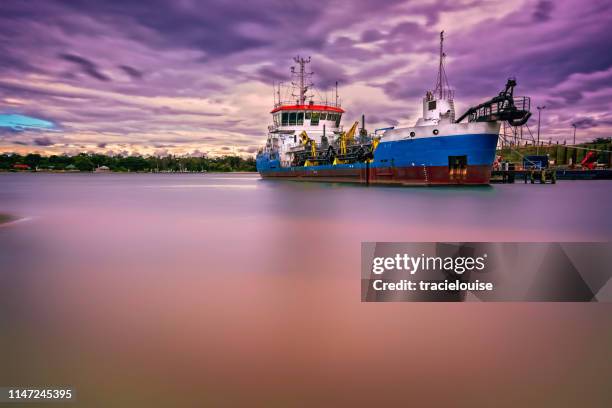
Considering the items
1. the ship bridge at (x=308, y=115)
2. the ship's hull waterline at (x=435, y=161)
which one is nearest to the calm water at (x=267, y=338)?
the ship's hull waterline at (x=435, y=161)

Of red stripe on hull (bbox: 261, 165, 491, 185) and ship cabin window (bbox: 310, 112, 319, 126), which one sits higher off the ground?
ship cabin window (bbox: 310, 112, 319, 126)

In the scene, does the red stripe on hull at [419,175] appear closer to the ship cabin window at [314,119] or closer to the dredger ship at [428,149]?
the dredger ship at [428,149]

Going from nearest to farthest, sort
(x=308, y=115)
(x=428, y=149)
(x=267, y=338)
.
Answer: (x=267, y=338) < (x=428, y=149) < (x=308, y=115)

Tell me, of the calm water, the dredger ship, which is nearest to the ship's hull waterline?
the dredger ship

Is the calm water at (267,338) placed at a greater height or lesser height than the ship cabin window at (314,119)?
lesser

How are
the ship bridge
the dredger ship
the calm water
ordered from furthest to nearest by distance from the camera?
the ship bridge → the dredger ship → the calm water

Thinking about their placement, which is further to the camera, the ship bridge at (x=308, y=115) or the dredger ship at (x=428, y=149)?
the ship bridge at (x=308, y=115)

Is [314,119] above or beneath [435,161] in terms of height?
above

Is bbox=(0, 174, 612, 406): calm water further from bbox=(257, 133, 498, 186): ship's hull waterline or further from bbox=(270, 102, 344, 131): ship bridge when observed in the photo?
bbox=(270, 102, 344, 131): ship bridge

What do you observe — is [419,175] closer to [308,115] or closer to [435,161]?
[435,161]

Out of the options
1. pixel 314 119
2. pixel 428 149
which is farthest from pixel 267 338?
pixel 314 119

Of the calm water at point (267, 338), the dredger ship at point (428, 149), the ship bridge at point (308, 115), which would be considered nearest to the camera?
the calm water at point (267, 338)

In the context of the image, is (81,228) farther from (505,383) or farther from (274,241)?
(505,383)

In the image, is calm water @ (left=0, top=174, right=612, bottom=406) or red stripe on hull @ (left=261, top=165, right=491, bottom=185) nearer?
calm water @ (left=0, top=174, right=612, bottom=406)
